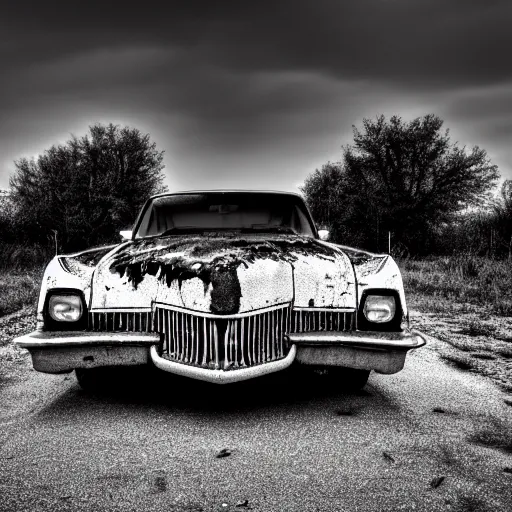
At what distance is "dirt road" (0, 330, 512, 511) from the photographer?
2.07 meters

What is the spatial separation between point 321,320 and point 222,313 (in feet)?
1.92

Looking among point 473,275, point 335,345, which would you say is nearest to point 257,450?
point 335,345

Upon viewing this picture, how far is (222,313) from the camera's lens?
286cm

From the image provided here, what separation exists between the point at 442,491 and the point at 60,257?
2.42 m

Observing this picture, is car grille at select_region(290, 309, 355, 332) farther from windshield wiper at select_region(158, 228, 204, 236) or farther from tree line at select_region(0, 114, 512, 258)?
tree line at select_region(0, 114, 512, 258)

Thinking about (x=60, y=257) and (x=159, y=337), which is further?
(x=60, y=257)

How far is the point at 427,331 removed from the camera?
615 cm

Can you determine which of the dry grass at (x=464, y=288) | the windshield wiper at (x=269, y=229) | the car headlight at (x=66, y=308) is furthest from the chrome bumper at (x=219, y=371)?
the dry grass at (x=464, y=288)

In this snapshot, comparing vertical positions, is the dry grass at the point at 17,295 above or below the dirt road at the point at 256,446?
above

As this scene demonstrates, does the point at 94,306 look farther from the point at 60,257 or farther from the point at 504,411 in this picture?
the point at 504,411

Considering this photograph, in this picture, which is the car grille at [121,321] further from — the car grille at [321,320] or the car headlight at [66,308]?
the car grille at [321,320]

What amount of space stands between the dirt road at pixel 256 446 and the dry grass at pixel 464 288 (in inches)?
149

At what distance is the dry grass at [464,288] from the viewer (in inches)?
328

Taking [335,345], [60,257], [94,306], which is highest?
[60,257]
